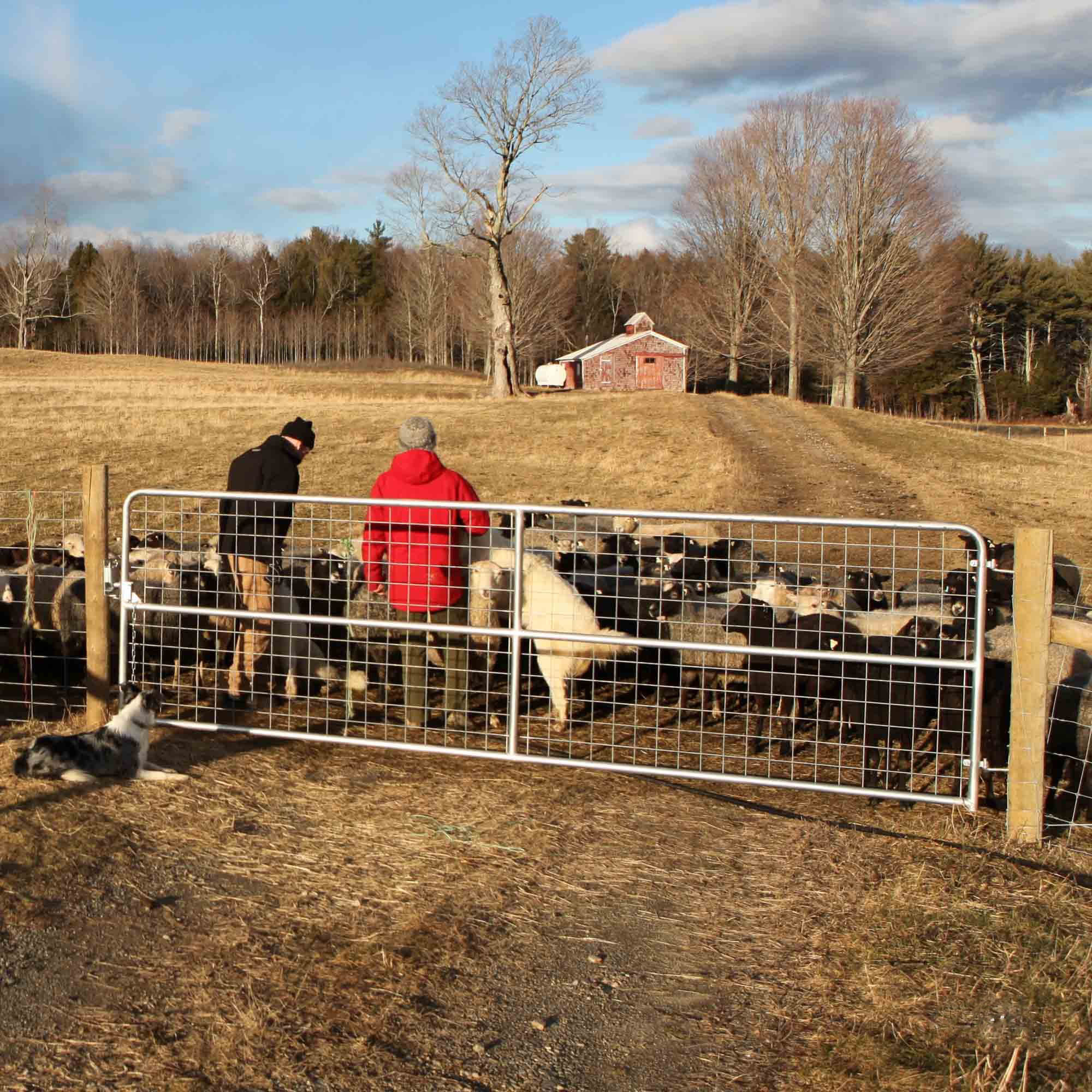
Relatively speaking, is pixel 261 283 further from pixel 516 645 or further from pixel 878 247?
pixel 516 645

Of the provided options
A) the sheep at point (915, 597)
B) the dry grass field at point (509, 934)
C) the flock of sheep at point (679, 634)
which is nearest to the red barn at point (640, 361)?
the sheep at point (915, 597)

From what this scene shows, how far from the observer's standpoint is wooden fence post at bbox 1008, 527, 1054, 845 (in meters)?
5.87

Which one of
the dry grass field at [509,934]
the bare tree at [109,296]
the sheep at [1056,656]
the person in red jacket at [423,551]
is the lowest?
the dry grass field at [509,934]

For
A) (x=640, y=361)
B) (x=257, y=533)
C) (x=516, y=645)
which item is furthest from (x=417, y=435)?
(x=640, y=361)

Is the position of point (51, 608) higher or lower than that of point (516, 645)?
lower

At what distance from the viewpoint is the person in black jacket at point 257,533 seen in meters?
7.96

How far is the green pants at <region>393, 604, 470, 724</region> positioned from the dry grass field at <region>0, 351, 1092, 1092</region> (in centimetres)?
47

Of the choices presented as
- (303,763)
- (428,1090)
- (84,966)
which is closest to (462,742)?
(303,763)

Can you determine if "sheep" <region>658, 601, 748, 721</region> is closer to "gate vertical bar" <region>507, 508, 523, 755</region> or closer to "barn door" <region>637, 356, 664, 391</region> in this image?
"gate vertical bar" <region>507, 508, 523, 755</region>

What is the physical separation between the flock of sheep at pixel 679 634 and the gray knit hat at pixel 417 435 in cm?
73

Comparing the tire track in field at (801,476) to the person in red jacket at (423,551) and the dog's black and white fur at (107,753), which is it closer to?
the person in red jacket at (423,551)

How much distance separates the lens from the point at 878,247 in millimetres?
54344

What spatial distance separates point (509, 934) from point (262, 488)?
15.3ft

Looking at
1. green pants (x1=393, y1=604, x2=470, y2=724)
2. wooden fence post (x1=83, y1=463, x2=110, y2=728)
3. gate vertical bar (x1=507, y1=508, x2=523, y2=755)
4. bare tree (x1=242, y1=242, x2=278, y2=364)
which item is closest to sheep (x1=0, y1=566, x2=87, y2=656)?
wooden fence post (x1=83, y1=463, x2=110, y2=728)
